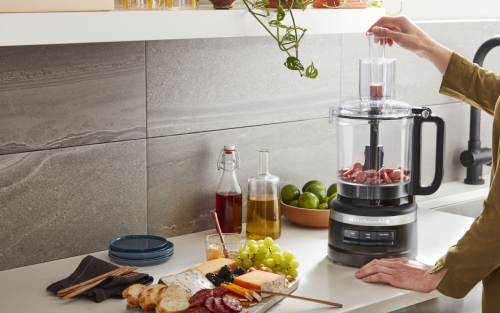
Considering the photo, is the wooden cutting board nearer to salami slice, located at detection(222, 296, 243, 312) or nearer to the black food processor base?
salami slice, located at detection(222, 296, 243, 312)

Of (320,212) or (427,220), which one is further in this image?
(427,220)

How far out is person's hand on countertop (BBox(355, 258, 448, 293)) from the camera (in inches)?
54.7

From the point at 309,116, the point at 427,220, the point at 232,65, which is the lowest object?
the point at 427,220

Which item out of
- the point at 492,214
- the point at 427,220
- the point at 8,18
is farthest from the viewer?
the point at 427,220

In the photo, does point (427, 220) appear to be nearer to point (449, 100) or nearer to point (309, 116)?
point (309, 116)

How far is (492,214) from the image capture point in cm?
123

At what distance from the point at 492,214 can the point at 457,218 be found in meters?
0.81

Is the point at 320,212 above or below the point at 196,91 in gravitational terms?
below

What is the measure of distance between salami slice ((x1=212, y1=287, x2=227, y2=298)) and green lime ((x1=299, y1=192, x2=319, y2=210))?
2.11ft

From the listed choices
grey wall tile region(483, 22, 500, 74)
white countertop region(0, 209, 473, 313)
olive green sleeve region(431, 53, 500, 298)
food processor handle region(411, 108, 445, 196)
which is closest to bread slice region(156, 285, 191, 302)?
white countertop region(0, 209, 473, 313)

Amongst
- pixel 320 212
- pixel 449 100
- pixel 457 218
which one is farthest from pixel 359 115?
pixel 449 100

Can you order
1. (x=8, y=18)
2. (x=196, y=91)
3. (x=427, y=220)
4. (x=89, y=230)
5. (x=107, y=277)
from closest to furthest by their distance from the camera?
(x=8, y=18)
(x=107, y=277)
(x=89, y=230)
(x=196, y=91)
(x=427, y=220)

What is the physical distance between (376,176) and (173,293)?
61 cm

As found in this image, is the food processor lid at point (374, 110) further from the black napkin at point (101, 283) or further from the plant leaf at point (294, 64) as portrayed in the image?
the black napkin at point (101, 283)
